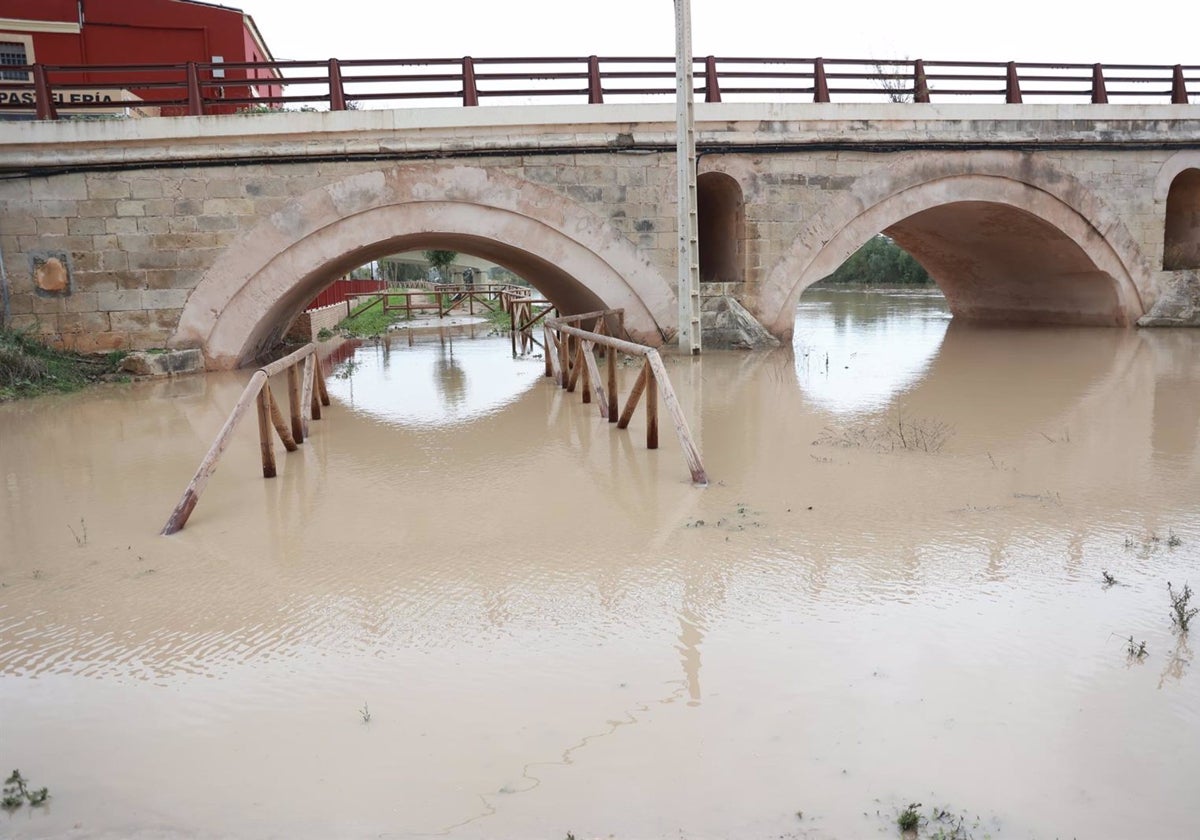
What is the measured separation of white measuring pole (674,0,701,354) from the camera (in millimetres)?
11422

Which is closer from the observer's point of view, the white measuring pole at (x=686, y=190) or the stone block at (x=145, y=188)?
the white measuring pole at (x=686, y=190)

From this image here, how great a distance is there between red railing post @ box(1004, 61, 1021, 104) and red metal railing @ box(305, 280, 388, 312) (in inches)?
514

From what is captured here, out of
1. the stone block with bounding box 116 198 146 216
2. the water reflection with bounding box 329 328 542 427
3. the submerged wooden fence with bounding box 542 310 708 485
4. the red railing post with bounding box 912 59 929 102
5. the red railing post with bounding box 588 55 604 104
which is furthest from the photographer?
the red railing post with bounding box 912 59 929 102

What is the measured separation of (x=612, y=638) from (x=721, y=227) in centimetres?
1169

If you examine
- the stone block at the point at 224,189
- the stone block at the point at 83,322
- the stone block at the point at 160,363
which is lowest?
the stone block at the point at 160,363

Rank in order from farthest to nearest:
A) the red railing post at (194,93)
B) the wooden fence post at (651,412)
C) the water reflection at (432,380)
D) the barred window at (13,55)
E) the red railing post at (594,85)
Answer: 1. the barred window at (13,55)
2. the red railing post at (594,85)
3. the red railing post at (194,93)
4. the water reflection at (432,380)
5. the wooden fence post at (651,412)

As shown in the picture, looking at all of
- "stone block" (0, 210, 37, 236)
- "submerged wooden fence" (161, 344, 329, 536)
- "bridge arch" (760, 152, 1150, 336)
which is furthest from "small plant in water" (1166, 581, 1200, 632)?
"stone block" (0, 210, 37, 236)

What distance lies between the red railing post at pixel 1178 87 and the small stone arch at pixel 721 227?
7.50 m

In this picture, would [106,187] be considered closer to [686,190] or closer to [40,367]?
[40,367]

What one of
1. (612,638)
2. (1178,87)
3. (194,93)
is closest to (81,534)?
(612,638)

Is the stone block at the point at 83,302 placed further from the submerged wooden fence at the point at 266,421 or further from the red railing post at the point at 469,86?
the red railing post at the point at 469,86

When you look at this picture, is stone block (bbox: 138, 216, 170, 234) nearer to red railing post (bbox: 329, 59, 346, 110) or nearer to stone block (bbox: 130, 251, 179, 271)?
stone block (bbox: 130, 251, 179, 271)

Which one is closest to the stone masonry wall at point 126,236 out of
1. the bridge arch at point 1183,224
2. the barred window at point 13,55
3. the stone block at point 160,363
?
the stone block at point 160,363

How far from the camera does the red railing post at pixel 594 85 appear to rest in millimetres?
12172
